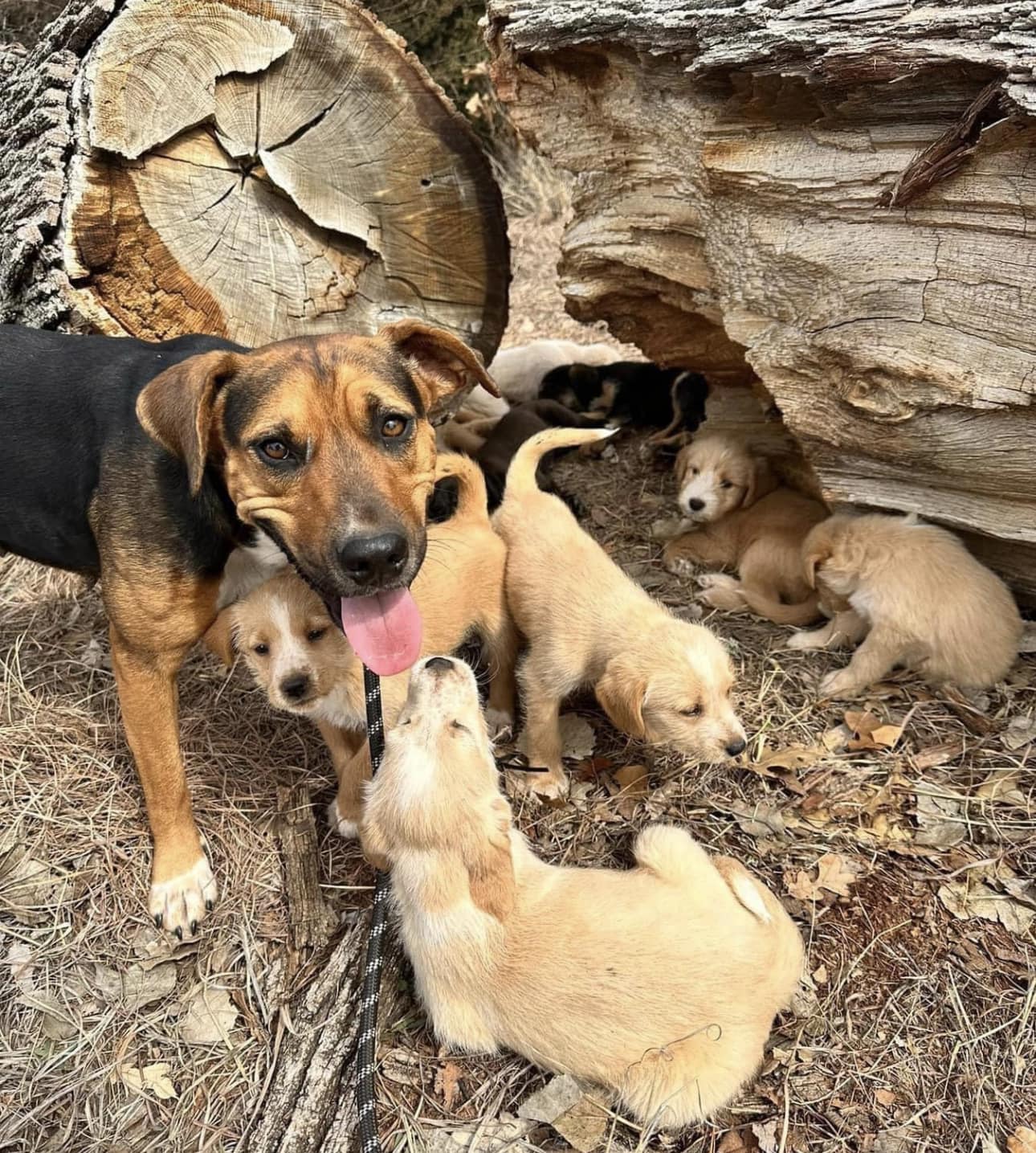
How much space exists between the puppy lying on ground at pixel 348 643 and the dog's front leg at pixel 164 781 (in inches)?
14.5

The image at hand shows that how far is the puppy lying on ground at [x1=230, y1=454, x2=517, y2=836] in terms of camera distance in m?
3.57

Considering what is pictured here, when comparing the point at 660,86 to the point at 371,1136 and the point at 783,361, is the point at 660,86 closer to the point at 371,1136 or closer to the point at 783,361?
the point at 783,361

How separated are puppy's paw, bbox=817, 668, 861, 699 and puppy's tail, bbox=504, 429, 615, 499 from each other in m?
1.76

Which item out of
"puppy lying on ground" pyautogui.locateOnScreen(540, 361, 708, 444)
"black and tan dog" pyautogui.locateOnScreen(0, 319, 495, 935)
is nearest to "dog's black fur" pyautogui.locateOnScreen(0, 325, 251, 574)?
"black and tan dog" pyautogui.locateOnScreen(0, 319, 495, 935)

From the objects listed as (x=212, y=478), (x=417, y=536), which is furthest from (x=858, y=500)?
(x=212, y=478)

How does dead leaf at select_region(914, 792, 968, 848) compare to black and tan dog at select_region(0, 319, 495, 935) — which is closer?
black and tan dog at select_region(0, 319, 495, 935)

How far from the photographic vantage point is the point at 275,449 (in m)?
3.02

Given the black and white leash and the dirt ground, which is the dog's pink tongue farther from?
the dirt ground

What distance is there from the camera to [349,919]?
11.7 feet

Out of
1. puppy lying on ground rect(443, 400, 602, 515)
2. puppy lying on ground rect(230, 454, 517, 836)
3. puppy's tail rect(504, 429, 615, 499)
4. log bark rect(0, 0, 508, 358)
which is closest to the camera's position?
puppy lying on ground rect(230, 454, 517, 836)

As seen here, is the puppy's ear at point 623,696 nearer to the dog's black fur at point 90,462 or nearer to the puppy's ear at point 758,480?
the dog's black fur at point 90,462

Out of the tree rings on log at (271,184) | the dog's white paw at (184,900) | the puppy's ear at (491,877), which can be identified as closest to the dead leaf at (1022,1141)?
the puppy's ear at (491,877)

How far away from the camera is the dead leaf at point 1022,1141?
2.77m

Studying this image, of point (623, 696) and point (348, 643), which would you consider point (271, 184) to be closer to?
point (348, 643)
